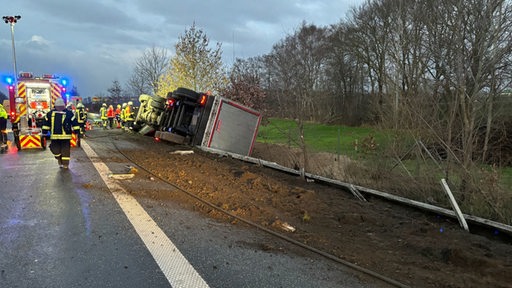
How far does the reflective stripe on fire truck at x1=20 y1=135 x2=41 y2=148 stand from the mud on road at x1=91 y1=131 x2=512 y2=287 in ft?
21.5

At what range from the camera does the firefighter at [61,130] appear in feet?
30.3

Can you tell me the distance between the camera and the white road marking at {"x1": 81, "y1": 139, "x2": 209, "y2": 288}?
3486mm

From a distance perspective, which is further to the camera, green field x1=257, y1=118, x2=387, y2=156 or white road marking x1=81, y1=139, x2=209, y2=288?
green field x1=257, y1=118, x2=387, y2=156

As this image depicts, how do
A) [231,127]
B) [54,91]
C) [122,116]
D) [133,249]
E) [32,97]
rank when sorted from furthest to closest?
1. [122,116]
2. [54,91]
3. [32,97]
4. [231,127]
5. [133,249]

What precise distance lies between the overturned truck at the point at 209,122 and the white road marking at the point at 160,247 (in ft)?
20.9

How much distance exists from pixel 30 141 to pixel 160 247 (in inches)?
437

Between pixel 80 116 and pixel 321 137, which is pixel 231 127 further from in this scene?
pixel 321 137

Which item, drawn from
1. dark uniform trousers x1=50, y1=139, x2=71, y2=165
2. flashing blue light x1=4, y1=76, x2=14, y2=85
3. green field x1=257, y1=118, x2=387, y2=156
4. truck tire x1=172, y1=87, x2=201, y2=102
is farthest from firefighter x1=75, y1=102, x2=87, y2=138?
green field x1=257, y1=118, x2=387, y2=156

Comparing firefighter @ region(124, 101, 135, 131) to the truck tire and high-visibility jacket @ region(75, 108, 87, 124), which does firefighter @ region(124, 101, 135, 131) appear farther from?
the truck tire

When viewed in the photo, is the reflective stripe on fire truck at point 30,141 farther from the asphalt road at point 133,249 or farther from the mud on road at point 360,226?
the asphalt road at point 133,249

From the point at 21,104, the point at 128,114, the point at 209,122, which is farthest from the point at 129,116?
the point at 209,122

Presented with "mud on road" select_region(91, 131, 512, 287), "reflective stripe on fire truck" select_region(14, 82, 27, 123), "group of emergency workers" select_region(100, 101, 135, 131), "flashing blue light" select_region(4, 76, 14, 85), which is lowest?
"group of emergency workers" select_region(100, 101, 135, 131)

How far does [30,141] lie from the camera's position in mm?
13195

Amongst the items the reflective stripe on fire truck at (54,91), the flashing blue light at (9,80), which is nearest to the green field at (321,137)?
the reflective stripe on fire truck at (54,91)
